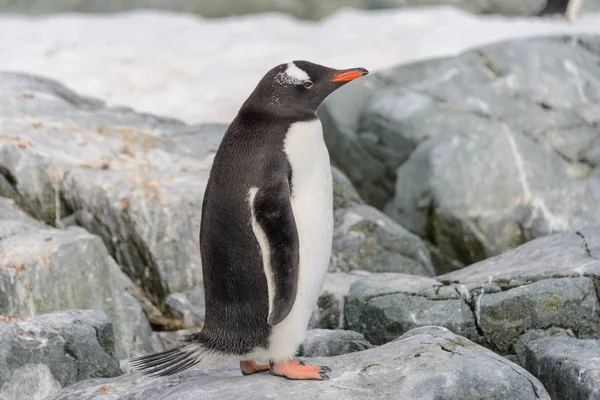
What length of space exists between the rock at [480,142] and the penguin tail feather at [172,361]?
11.4 ft

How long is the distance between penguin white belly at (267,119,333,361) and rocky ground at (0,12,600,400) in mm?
160

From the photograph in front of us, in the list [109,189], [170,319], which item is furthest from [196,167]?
[170,319]

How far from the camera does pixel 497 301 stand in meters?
3.63

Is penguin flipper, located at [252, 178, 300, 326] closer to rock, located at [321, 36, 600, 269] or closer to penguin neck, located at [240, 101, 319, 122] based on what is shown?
penguin neck, located at [240, 101, 319, 122]

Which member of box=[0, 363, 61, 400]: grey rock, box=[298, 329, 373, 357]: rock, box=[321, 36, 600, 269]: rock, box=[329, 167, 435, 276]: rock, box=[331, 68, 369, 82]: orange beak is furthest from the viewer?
box=[321, 36, 600, 269]: rock

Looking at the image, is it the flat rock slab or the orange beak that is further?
the orange beak

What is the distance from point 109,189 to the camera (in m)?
4.76

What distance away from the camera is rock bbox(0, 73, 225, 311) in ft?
15.4

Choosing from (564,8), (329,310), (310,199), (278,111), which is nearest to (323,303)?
(329,310)

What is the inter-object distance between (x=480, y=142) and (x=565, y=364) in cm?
358

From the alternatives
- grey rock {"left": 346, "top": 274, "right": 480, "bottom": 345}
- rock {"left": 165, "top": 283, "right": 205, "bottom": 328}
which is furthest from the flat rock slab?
rock {"left": 165, "top": 283, "right": 205, "bottom": 328}

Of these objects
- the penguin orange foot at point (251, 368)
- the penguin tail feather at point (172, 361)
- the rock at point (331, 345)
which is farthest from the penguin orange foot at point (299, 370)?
the rock at point (331, 345)

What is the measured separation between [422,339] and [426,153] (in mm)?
3528

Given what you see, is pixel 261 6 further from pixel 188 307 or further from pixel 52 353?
pixel 52 353
